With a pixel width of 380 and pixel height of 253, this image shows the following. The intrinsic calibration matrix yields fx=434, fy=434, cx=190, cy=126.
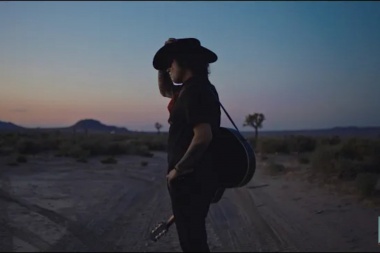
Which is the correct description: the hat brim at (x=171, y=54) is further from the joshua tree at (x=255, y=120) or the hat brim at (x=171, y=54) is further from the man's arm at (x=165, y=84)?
the joshua tree at (x=255, y=120)

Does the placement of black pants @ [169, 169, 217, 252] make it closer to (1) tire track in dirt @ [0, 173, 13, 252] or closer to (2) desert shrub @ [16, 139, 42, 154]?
(1) tire track in dirt @ [0, 173, 13, 252]

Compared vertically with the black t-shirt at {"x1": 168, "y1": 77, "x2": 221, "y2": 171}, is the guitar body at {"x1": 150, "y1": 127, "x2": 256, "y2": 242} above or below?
below

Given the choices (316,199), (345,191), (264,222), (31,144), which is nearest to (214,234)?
(264,222)

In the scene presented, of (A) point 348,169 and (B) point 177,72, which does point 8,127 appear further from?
(A) point 348,169

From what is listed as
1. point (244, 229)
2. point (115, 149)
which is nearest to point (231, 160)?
point (244, 229)

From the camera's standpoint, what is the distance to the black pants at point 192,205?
131 inches

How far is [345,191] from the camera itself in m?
10.9

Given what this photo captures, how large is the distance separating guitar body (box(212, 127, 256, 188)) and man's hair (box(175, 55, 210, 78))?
552 millimetres

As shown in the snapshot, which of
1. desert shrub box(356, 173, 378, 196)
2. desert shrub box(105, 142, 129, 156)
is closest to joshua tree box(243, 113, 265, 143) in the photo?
desert shrub box(105, 142, 129, 156)

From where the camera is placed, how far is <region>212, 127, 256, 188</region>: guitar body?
3561 millimetres

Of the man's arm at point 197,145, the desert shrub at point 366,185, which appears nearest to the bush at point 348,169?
the desert shrub at point 366,185

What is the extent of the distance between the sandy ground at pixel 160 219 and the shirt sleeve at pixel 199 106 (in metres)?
2.80

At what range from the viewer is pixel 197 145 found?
10.4 ft

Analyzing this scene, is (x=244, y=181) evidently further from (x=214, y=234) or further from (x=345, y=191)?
(x=345, y=191)
